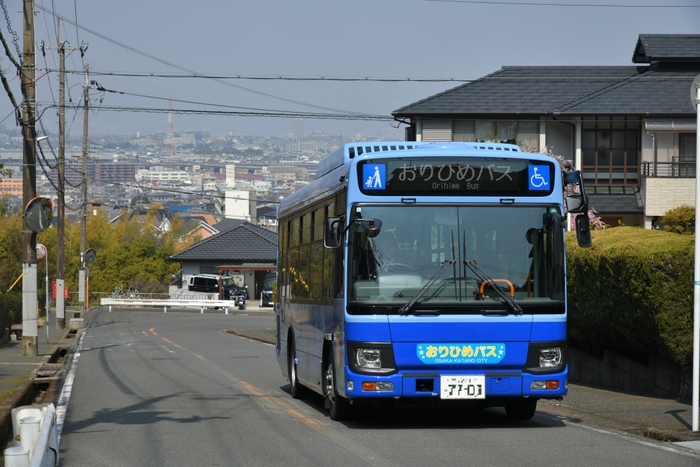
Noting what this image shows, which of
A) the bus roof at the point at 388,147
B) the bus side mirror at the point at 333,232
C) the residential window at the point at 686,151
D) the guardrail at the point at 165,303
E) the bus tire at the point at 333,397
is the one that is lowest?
the guardrail at the point at 165,303

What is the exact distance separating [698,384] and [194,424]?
554cm

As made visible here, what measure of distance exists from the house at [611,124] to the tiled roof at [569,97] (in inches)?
1.6

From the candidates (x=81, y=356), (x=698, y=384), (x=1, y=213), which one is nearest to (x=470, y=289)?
(x=698, y=384)

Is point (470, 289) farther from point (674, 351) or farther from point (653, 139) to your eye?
point (653, 139)

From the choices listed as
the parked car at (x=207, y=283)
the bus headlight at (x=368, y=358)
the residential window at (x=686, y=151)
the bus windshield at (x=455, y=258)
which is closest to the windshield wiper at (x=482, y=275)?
the bus windshield at (x=455, y=258)

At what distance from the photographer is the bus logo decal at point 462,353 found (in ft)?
33.3

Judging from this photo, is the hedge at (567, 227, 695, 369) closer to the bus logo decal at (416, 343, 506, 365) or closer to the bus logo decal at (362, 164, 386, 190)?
the bus logo decal at (416, 343, 506, 365)

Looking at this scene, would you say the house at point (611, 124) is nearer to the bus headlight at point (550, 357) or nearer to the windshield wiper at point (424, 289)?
the bus headlight at point (550, 357)

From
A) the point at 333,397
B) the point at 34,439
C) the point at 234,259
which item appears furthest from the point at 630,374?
the point at 234,259

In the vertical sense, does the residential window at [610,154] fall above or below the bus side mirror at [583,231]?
above

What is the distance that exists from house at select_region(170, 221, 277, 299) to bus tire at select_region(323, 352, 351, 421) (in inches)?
2523

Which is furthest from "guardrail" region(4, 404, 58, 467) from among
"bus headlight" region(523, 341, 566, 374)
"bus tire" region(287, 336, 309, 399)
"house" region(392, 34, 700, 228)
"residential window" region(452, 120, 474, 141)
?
"residential window" region(452, 120, 474, 141)

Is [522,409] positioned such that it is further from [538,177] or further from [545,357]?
[538,177]

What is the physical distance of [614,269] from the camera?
47.0 ft
